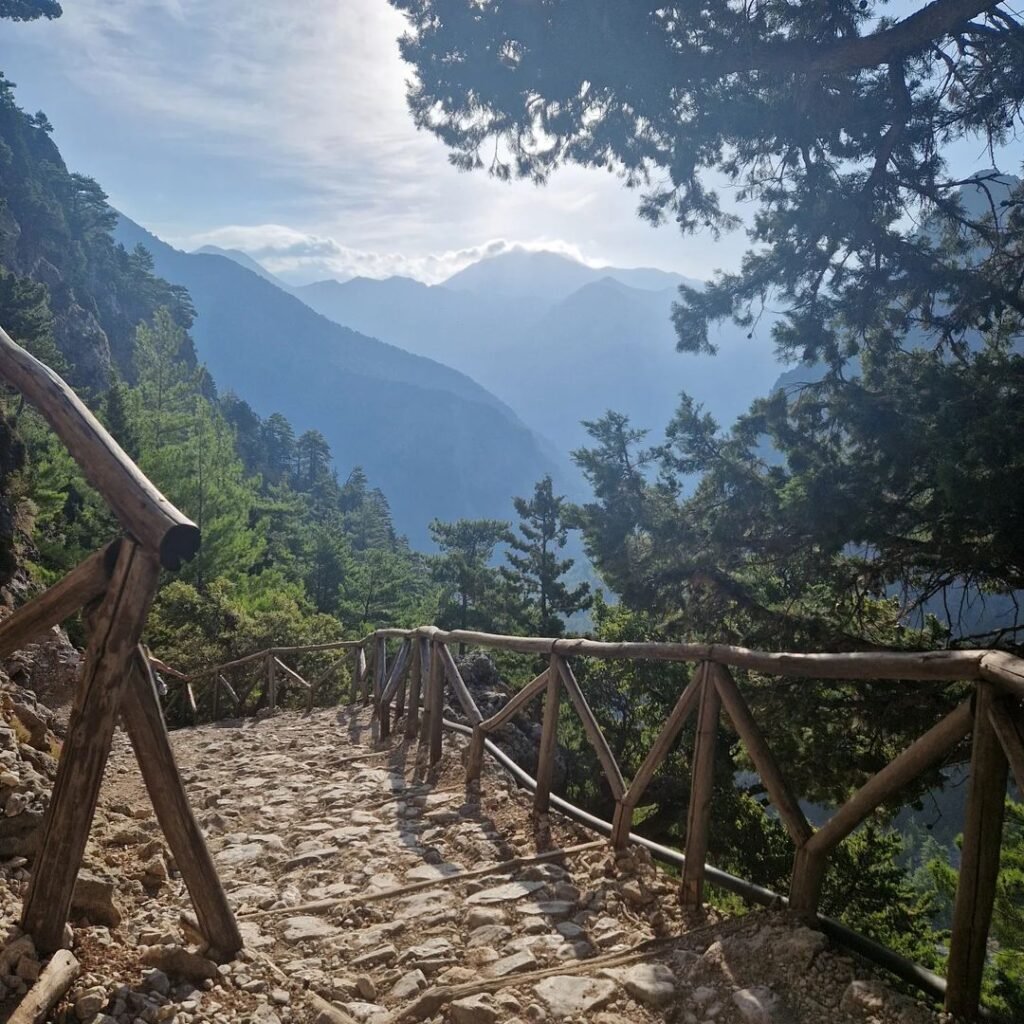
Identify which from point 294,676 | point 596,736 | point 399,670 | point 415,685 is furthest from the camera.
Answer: point 294,676

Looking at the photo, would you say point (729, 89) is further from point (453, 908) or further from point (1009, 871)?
point (1009, 871)

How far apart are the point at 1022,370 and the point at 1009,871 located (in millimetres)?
11051

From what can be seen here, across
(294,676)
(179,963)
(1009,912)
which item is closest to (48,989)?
(179,963)

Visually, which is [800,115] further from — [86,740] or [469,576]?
[469,576]

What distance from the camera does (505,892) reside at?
356 centimetres

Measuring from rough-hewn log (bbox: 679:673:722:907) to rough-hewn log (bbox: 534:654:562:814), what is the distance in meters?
1.23

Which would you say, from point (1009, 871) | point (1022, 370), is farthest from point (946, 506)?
point (1009, 871)

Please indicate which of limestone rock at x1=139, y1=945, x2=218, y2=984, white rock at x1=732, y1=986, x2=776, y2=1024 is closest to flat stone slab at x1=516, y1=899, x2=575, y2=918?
white rock at x1=732, y1=986, x2=776, y2=1024

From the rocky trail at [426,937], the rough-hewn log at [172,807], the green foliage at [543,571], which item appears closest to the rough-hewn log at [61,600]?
the rough-hewn log at [172,807]

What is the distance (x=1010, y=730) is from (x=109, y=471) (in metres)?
2.76

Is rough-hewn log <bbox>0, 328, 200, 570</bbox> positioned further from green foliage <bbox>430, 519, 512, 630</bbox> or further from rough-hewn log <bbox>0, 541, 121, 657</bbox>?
green foliage <bbox>430, 519, 512, 630</bbox>

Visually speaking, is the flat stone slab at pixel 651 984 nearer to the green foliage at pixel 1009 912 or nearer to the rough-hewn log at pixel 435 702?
the rough-hewn log at pixel 435 702

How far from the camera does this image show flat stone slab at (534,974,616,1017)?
251 centimetres

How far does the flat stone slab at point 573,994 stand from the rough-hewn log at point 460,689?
107 inches
